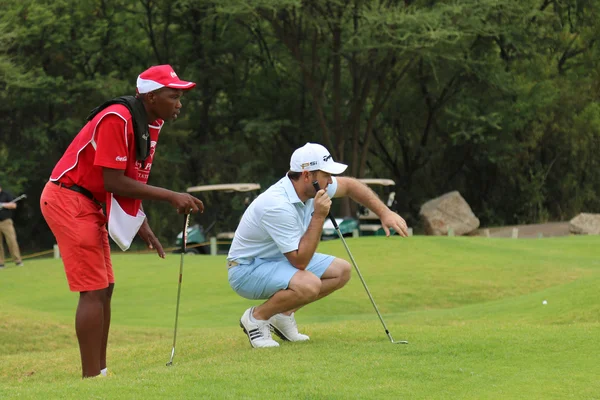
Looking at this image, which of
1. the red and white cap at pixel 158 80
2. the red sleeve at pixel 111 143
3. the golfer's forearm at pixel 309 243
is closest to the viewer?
the red sleeve at pixel 111 143

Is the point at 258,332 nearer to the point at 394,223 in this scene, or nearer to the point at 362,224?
the point at 394,223

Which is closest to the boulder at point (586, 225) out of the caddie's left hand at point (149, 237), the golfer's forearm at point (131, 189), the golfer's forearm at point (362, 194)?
the golfer's forearm at point (362, 194)

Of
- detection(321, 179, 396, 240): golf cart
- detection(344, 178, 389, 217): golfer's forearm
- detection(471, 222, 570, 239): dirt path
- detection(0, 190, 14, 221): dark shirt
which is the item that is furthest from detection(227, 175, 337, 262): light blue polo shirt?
detection(471, 222, 570, 239): dirt path

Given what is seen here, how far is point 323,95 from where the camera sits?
38344 mm

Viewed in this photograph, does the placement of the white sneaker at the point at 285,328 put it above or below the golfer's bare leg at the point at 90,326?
below

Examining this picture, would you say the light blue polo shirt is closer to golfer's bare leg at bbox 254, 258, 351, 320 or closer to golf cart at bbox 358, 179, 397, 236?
golfer's bare leg at bbox 254, 258, 351, 320

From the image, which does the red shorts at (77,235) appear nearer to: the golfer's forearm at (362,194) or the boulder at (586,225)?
the golfer's forearm at (362,194)

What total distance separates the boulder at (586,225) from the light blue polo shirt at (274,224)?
23.6 meters

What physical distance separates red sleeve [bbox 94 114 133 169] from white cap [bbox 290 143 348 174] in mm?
1426

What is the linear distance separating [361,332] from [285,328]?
808 mm

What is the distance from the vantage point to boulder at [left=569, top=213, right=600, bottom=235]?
29500mm

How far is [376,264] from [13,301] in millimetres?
6524

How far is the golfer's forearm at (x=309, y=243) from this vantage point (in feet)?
22.8

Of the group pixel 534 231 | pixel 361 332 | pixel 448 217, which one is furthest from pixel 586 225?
pixel 361 332
